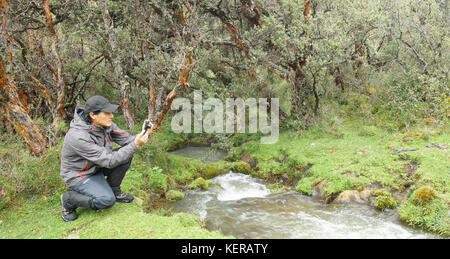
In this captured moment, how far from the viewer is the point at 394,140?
9.62 m

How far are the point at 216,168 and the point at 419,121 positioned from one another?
7.17 meters

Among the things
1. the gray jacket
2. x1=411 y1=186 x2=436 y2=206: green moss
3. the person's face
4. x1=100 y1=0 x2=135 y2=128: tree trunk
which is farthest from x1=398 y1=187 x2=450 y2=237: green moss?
x1=100 y1=0 x2=135 y2=128: tree trunk

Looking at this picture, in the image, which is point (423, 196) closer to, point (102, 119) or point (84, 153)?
point (102, 119)

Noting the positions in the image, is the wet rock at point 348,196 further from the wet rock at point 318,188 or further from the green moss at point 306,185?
the green moss at point 306,185

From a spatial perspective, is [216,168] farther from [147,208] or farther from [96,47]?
[96,47]

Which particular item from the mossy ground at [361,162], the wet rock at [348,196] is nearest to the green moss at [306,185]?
the mossy ground at [361,162]

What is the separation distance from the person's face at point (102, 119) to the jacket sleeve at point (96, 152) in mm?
337

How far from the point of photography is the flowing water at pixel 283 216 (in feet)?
19.9

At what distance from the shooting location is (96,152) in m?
4.94

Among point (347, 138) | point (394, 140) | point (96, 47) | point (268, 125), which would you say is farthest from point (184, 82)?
point (394, 140)

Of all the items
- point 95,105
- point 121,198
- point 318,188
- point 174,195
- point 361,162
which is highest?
point 95,105

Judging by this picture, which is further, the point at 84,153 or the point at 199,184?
the point at 199,184

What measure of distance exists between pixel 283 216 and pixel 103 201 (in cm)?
405

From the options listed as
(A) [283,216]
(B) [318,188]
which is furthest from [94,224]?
(B) [318,188]
